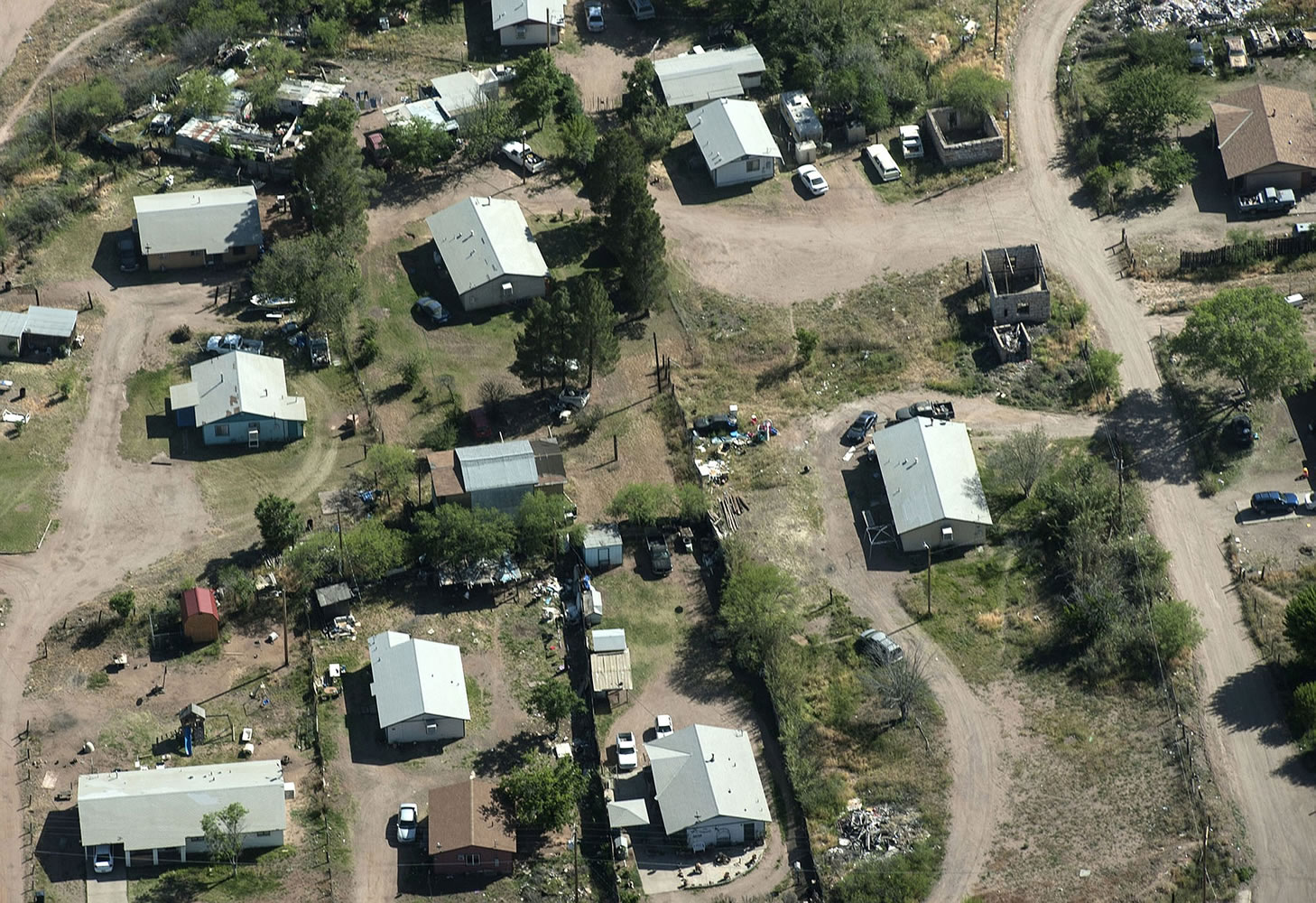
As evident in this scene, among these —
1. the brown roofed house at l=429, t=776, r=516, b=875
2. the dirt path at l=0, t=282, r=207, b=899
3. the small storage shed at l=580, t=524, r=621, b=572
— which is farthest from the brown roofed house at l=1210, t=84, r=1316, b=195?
the dirt path at l=0, t=282, r=207, b=899

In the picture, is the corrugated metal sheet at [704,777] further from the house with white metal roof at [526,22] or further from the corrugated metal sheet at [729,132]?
the house with white metal roof at [526,22]

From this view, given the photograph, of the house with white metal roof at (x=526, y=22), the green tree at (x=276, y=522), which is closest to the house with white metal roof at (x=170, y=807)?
the green tree at (x=276, y=522)

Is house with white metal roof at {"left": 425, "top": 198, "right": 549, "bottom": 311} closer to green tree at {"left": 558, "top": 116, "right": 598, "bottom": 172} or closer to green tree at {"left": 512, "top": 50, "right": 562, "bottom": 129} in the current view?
green tree at {"left": 558, "top": 116, "right": 598, "bottom": 172}

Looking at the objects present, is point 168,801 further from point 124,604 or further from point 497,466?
point 497,466

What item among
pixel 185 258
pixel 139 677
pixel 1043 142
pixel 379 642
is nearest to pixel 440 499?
pixel 379 642

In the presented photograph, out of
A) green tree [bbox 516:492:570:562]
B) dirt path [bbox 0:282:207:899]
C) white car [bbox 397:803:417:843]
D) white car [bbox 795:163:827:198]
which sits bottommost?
white car [bbox 397:803:417:843]
